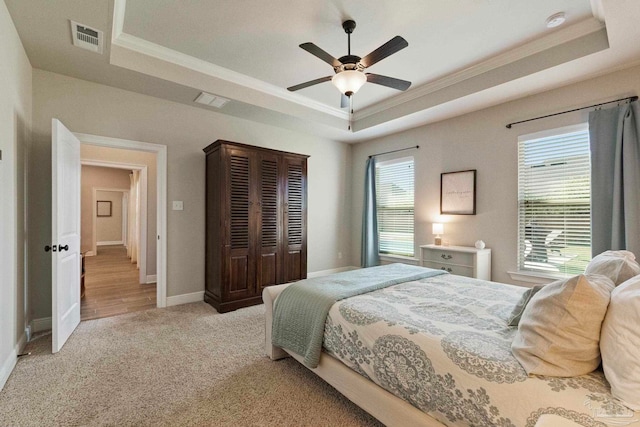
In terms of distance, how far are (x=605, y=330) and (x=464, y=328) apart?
55cm

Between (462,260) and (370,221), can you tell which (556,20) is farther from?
(370,221)

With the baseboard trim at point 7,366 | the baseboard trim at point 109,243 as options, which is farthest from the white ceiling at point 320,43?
the baseboard trim at point 109,243

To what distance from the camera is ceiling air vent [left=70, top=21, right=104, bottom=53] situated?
2385 mm

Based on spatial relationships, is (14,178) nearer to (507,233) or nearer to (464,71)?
(464,71)

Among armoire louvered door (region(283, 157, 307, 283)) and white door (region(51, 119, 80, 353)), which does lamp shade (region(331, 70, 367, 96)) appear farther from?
white door (region(51, 119, 80, 353))

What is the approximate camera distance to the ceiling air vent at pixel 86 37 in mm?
2385

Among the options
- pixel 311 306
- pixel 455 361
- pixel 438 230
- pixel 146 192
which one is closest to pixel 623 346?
pixel 455 361

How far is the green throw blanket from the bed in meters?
0.06

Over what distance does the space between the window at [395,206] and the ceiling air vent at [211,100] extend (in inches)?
118

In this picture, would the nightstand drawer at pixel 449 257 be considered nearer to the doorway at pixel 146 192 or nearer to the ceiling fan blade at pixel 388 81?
the ceiling fan blade at pixel 388 81

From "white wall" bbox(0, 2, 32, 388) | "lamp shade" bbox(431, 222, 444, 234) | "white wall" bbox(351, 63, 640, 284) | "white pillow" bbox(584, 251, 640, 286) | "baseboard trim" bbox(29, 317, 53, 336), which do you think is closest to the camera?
"white pillow" bbox(584, 251, 640, 286)

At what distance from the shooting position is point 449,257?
13.0 ft

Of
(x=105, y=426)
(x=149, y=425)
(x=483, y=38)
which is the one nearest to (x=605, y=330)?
(x=149, y=425)

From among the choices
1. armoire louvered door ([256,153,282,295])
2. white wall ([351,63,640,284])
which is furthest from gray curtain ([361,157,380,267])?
armoire louvered door ([256,153,282,295])
